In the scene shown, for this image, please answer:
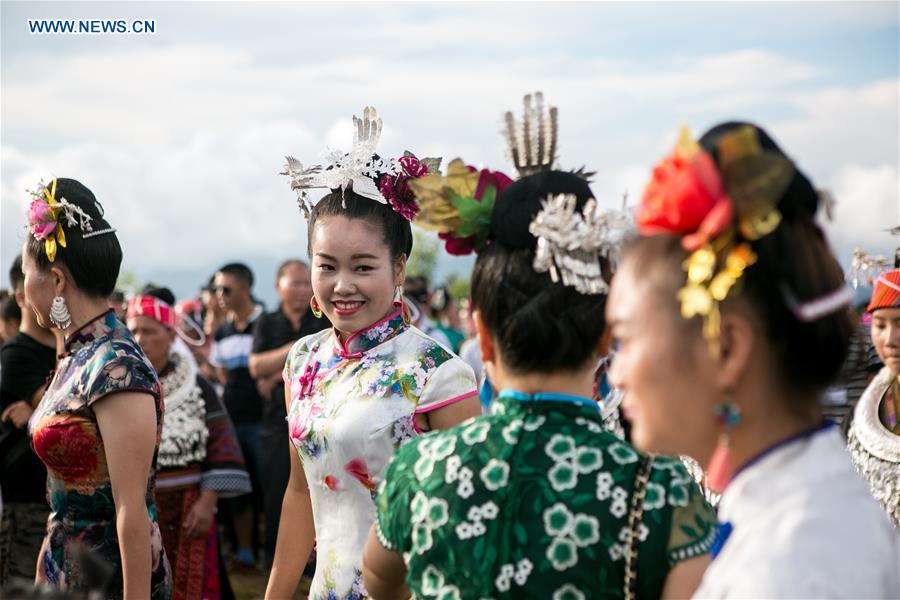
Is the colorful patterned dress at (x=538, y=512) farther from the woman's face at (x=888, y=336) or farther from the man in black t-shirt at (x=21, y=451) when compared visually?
the man in black t-shirt at (x=21, y=451)

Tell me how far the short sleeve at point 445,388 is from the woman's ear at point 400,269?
415mm

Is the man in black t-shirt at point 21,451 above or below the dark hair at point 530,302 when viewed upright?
below

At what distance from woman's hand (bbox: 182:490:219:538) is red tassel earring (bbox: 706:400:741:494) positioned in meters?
3.89

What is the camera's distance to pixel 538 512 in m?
1.82

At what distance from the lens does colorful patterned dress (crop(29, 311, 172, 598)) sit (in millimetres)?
3207

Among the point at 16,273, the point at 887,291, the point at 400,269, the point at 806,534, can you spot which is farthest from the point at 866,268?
the point at 16,273

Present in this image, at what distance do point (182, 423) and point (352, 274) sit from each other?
2.62m

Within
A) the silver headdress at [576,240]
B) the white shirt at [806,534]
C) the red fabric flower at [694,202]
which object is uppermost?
the red fabric flower at [694,202]

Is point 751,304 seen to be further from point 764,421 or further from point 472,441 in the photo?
point 472,441

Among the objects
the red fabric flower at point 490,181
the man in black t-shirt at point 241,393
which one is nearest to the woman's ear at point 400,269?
the red fabric flower at point 490,181

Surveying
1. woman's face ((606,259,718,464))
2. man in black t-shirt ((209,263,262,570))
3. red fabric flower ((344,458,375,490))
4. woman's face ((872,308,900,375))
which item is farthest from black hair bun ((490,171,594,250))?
man in black t-shirt ((209,263,262,570))

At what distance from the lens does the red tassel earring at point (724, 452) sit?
58.2 inches

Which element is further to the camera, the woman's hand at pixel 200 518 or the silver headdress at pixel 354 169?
the woman's hand at pixel 200 518

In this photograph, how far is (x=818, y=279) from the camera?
4.80 feet
